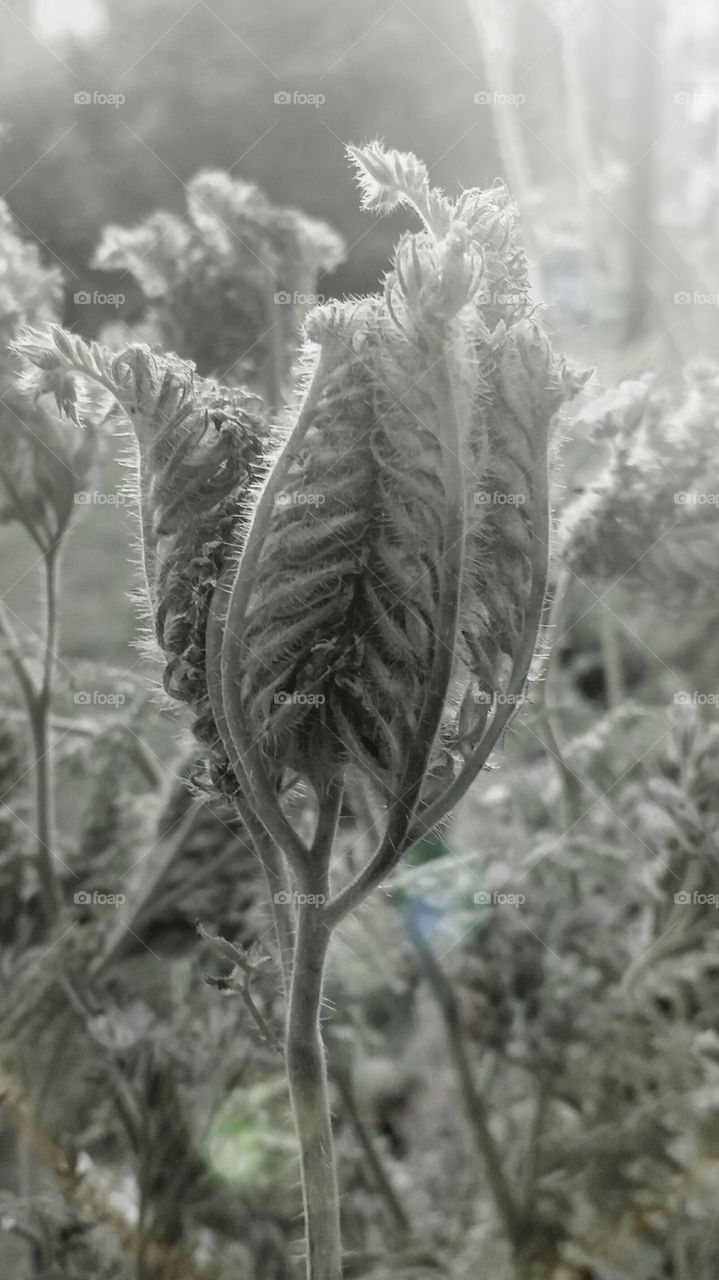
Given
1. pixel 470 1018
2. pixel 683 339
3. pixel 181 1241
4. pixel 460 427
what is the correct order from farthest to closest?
pixel 683 339 → pixel 470 1018 → pixel 181 1241 → pixel 460 427

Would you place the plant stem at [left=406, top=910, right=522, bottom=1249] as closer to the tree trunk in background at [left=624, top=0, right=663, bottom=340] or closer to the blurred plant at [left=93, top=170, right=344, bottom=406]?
the blurred plant at [left=93, top=170, right=344, bottom=406]

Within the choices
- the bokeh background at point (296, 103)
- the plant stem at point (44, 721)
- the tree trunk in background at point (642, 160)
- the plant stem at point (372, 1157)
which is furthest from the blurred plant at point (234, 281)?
the plant stem at point (372, 1157)

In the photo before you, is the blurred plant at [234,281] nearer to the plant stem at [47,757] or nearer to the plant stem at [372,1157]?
the plant stem at [47,757]

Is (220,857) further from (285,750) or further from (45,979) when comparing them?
(285,750)

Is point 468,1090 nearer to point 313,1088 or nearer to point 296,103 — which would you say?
point 313,1088

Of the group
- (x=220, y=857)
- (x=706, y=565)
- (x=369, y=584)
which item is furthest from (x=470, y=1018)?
(x=369, y=584)

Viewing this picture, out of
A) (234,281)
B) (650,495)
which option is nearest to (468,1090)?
(650,495)
